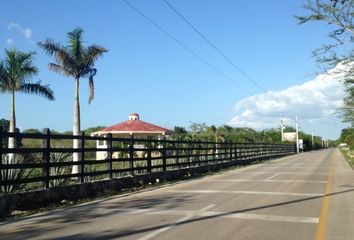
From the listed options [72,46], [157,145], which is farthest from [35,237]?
[72,46]

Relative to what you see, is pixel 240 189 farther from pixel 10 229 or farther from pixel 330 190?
pixel 10 229

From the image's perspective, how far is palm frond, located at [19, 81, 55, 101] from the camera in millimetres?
37156

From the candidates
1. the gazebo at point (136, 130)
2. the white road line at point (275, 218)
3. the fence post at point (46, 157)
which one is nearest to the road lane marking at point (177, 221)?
the white road line at point (275, 218)

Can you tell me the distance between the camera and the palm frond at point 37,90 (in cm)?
3716

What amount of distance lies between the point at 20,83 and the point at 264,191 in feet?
82.8

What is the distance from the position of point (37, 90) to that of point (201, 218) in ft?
93.8

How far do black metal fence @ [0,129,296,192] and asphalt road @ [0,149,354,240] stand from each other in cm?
150

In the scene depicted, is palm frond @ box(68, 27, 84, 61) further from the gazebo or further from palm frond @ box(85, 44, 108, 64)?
the gazebo

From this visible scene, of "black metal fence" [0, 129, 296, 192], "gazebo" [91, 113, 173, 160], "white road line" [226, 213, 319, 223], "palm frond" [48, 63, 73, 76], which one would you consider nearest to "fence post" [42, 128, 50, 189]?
"black metal fence" [0, 129, 296, 192]

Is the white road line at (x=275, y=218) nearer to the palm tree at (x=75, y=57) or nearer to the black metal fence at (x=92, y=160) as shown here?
the black metal fence at (x=92, y=160)

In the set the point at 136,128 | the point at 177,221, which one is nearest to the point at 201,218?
the point at 177,221

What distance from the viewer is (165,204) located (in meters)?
13.5

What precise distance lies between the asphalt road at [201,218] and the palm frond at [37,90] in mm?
22654

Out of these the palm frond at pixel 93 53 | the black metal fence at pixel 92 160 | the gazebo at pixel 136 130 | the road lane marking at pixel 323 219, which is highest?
the palm frond at pixel 93 53
